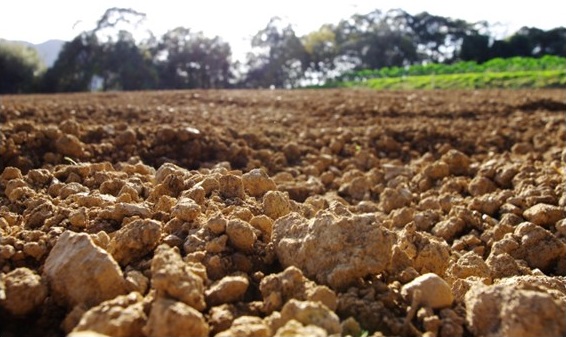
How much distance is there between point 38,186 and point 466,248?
9.05 ft

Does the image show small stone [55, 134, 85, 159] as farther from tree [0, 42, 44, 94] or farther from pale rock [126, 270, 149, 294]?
tree [0, 42, 44, 94]

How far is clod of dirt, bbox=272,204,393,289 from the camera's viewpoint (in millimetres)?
2125

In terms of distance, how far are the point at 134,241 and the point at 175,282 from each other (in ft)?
1.70

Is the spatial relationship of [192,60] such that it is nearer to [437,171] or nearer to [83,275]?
[437,171]

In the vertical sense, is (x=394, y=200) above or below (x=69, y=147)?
below

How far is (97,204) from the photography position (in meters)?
2.83

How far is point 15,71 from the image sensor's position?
1334 inches

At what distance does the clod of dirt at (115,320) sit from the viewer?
1.64 m

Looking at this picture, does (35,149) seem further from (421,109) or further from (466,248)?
(421,109)

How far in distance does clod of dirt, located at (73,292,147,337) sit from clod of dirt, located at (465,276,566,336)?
1.10 metres

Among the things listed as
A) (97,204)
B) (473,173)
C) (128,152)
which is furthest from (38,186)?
(473,173)

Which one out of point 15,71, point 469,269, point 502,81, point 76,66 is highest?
point 76,66

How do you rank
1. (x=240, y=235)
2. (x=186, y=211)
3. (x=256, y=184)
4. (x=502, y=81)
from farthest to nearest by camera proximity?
(x=502, y=81)
(x=256, y=184)
(x=186, y=211)
(x=240, y=235)

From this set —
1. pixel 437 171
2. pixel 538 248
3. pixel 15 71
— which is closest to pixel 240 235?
pixel 538 248
